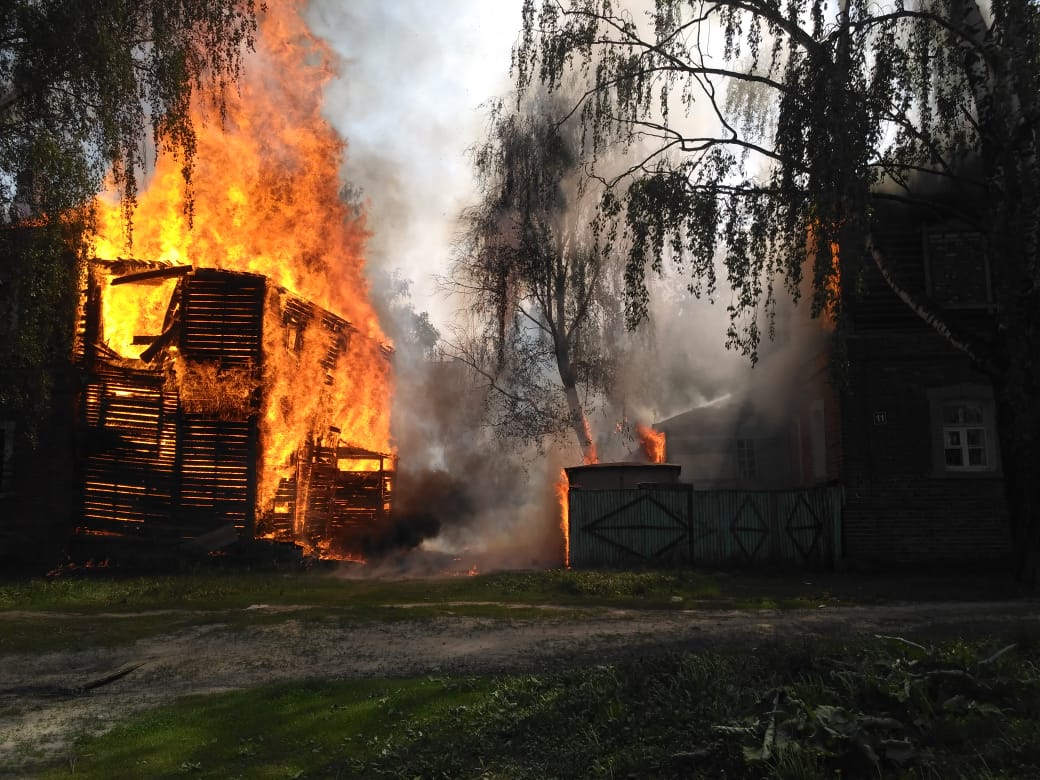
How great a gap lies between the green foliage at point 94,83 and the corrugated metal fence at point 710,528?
1111cm

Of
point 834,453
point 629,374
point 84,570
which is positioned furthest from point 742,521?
point 84,570

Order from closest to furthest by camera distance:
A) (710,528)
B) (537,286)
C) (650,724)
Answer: (650,724)
(710,528)
(537,286)

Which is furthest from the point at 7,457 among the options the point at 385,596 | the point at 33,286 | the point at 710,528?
the point at 710,528

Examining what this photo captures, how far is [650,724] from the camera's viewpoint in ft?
17.2

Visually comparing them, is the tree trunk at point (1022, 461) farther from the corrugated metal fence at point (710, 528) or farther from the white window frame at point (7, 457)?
the white window frame at point (7, 457)

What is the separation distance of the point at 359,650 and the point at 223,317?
1283 centimetres

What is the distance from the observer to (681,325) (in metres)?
44.8

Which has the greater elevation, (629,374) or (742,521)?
(629,374)

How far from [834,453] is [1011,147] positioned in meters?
8.71

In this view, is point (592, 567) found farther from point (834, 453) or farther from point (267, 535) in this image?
point (267, 535)

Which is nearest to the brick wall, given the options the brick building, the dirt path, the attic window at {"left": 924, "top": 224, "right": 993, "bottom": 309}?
the brick building

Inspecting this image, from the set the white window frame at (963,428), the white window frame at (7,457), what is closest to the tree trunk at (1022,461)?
the white window frame at (963,428)

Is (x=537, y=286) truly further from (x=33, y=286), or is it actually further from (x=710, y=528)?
(x=33, y=286)

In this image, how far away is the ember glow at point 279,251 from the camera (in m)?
20.1
